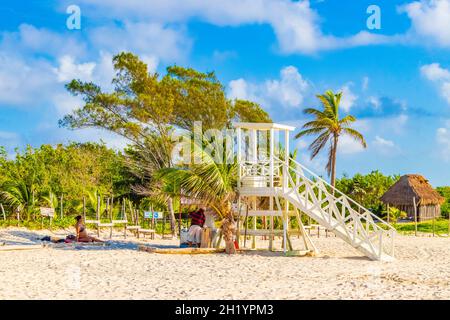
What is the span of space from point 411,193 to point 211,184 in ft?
101

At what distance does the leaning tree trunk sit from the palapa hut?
94.9ft

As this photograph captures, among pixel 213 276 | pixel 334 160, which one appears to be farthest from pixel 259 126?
pixel 334 160

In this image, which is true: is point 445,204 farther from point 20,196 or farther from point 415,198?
point 20,196

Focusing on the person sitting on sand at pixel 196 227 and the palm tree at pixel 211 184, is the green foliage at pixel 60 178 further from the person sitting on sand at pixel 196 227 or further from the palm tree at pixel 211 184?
the palm tree at pixel 211 184

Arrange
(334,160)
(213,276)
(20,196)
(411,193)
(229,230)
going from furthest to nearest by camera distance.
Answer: (411,193) < (334,160) < (20,196) < (229,230) < (213,276)

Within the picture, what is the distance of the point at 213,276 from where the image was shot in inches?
521

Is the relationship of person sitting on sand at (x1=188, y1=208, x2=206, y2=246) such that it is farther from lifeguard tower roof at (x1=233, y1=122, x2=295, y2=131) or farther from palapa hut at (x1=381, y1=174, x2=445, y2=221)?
palapa hut at (x1=381, y1=174, x2=445, y2=221)

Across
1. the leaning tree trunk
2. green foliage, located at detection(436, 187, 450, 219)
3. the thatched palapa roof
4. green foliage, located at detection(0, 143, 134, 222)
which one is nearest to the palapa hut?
the thatched palapa roof

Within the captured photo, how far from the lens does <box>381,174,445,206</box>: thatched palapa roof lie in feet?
148

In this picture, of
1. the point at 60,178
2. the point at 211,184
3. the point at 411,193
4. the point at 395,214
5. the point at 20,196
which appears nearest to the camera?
the point at 211,184

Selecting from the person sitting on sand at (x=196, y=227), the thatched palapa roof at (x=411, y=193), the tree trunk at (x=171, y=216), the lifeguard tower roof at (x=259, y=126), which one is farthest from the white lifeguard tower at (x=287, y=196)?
the thatched palapa roof at (x=411, y=193)

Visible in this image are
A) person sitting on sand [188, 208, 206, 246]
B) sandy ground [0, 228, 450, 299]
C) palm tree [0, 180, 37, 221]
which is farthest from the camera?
palm tree [0, 180, 37, 221]

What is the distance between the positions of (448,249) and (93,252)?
12.1 metres
